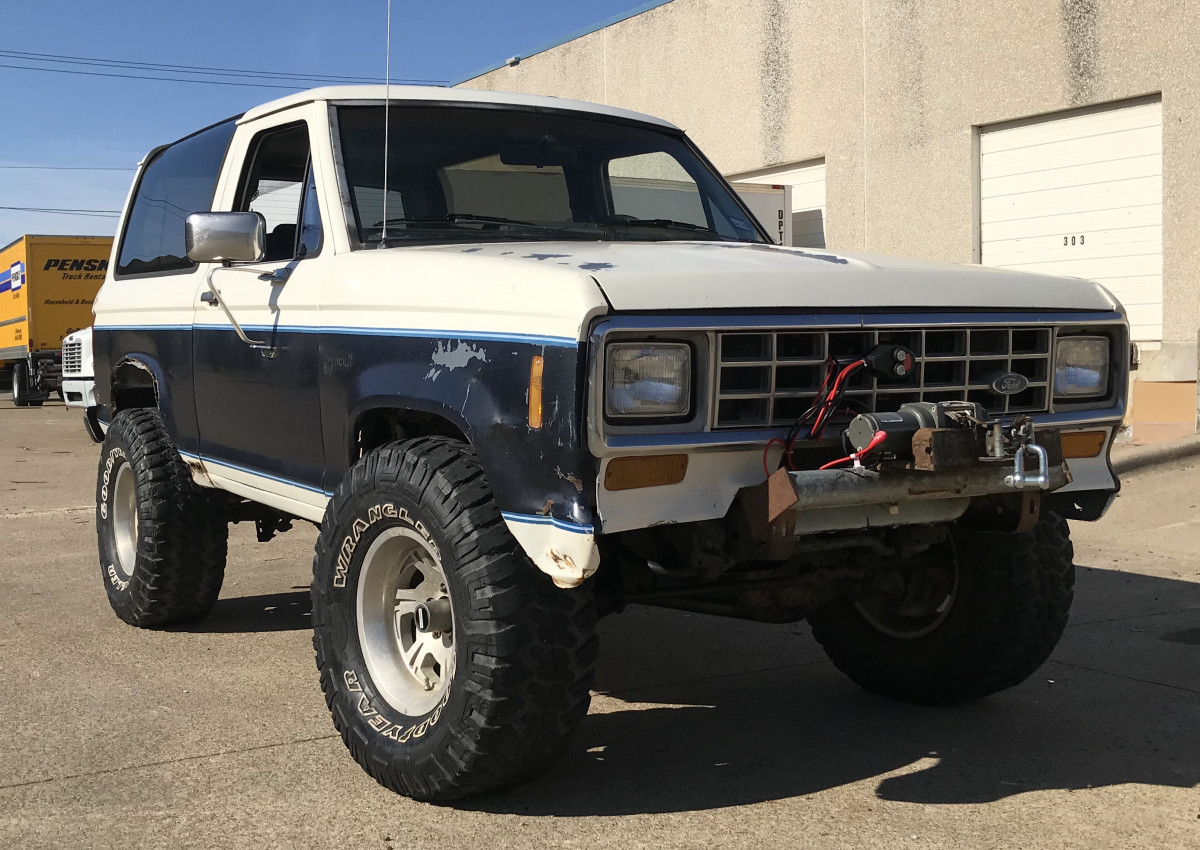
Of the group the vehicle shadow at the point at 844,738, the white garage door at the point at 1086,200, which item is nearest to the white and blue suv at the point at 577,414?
the vehicle shadow at the point at 844,738

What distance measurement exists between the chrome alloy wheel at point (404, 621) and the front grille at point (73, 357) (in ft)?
47.3

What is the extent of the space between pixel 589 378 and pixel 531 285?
350mm

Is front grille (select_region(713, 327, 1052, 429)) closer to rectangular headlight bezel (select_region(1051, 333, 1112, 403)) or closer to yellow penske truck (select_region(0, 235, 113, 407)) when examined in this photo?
rectangular headlight bezel (select_region(1051, 333, 1112, 403))

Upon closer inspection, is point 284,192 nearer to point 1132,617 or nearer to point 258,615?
point 258,615

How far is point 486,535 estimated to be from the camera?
3.41m

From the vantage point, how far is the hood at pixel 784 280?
3.27 m

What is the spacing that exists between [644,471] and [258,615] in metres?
3.45

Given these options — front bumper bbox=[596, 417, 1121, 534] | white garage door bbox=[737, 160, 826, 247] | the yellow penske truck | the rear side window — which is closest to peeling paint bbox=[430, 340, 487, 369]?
front bumper bbox=[596, 417, 1121, 534]

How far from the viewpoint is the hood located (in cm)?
327

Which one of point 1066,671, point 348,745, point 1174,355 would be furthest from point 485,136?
point 1174,355

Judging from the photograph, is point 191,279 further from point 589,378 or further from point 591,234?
point 589,378

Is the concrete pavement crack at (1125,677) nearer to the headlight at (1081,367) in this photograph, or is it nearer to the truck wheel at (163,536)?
the headlight at (1081,367)

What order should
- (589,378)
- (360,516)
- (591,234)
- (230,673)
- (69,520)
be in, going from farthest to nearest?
1. (69,520)
2. (230,673)
3. (591,234)
4. (360,516)
5. (589,378)

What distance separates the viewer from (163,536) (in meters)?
5.53
